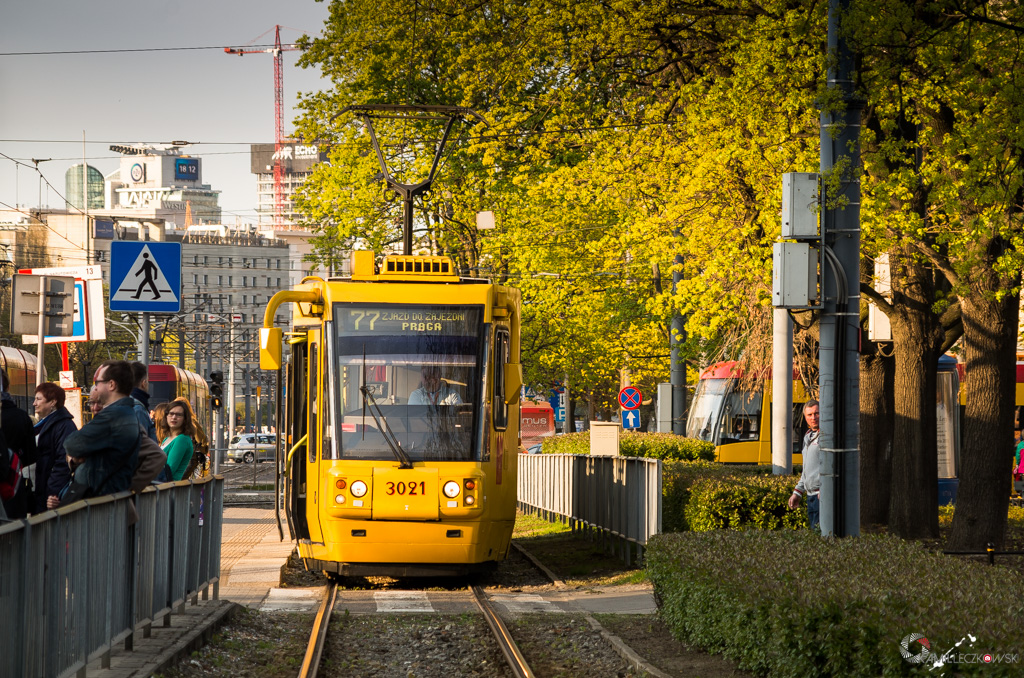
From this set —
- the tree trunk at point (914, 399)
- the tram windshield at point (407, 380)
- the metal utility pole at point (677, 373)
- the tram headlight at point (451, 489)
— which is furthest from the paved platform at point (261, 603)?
the metal utility pole at point (677, 373)

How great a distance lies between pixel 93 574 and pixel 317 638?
3.31 m

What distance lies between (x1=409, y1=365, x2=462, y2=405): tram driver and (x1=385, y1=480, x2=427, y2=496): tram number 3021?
0.86 m

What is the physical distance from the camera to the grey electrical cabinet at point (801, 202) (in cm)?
1173

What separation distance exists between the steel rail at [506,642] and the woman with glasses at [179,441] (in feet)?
9.75

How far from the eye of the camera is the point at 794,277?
1155 centimetres

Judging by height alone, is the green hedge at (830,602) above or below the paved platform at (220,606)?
above

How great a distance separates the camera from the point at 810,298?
11586 mm

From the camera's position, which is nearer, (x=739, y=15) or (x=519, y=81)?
(x=739, y=15)

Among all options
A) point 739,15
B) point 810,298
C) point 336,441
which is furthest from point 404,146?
point 810,298

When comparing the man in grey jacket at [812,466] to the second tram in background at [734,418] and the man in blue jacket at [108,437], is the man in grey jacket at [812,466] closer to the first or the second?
the man in blue jacket at [108,437]

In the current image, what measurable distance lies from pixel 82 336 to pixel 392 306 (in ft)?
14.2

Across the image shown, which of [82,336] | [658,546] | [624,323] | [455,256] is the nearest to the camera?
[658,546]

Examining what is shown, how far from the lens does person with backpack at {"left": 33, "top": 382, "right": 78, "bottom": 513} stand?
9.68 meters

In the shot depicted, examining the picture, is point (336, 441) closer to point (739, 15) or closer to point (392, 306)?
point (392, 306)
